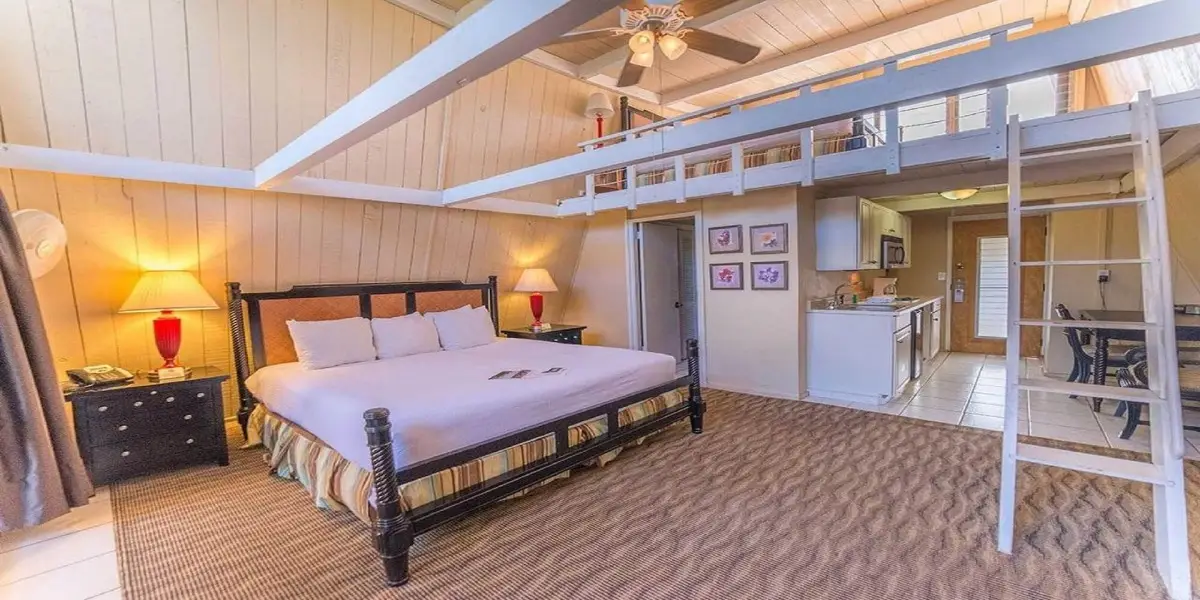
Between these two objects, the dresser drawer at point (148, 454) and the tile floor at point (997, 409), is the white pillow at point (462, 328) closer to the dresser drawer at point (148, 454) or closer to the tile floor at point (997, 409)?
the dresser drawer at point (148, 454)

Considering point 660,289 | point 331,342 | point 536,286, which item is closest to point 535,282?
point 536,286

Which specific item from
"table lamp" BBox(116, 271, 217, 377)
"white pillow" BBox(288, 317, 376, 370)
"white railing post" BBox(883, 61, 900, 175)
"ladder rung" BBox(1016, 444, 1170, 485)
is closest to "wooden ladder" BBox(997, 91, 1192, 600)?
"ladder rung" BBox(1016, 444, 1170, 485)

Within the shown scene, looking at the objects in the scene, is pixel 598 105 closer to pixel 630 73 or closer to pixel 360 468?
pixel 630 73

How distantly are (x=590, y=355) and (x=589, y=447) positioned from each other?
92 centimetres

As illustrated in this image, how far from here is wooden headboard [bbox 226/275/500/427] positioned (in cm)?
406

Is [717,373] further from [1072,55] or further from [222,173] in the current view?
[222,173]

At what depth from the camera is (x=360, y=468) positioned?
2426mm

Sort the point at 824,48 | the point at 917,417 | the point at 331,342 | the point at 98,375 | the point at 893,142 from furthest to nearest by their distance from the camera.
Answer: the point at 824,48 < the point at 917,417 < the point at 331,342 < the point at 893,142 < the point at 98,375

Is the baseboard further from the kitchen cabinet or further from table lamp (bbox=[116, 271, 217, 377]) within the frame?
table lamp (bbox=[116, 271, 217, 377])

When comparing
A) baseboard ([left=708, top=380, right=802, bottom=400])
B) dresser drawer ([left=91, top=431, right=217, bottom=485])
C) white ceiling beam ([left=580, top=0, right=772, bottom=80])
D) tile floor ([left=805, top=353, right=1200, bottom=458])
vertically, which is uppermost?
white ceiling beam ([left=580, top=0, right=772, bottom=80])

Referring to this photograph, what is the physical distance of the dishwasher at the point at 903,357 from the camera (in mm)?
4601

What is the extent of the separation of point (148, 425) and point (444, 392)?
2.13 metres

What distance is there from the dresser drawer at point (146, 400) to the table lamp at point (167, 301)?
0.17 meters

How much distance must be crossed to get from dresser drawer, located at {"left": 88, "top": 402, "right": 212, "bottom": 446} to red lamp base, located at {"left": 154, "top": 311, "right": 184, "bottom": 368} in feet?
1.31
